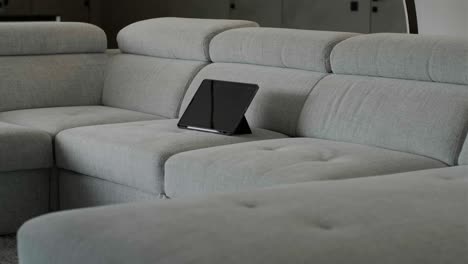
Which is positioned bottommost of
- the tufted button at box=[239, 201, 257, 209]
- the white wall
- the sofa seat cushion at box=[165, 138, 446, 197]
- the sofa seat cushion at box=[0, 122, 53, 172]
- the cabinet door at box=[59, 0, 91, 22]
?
the sofa seat cushion at box=[0, 122, 53, 172]

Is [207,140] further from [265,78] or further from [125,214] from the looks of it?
[125,214]

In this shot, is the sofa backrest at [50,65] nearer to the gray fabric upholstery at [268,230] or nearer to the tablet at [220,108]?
the tablet at [220,108]

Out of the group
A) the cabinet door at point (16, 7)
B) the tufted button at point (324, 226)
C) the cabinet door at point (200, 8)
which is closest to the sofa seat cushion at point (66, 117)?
the tufted button at point (324, 226)

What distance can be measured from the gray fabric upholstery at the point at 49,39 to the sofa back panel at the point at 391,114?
155 centimetres

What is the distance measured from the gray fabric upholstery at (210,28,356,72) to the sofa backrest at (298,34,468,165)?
9 centimetres

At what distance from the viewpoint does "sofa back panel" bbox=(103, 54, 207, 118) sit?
4.27 meters

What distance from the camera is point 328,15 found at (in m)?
6.58

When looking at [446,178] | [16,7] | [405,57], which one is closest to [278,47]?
[405,57]

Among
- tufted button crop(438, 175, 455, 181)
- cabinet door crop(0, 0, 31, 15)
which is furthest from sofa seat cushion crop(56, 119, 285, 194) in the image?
cabinet door crop(0, 0, 31, 15)

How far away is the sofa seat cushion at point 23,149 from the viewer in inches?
144

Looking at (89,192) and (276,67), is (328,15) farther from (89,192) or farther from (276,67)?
(89,192)

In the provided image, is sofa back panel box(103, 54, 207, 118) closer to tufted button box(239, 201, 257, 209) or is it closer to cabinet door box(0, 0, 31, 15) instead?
tufted button box(239, 201, 257, 209)

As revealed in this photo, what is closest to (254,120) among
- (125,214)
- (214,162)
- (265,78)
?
(265,78)

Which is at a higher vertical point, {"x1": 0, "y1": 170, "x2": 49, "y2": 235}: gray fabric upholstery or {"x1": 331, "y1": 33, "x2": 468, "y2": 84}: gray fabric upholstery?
{"x1": 331, "y1": 33, "x2": 468, "y2": 84}: gray fabric upholstery
